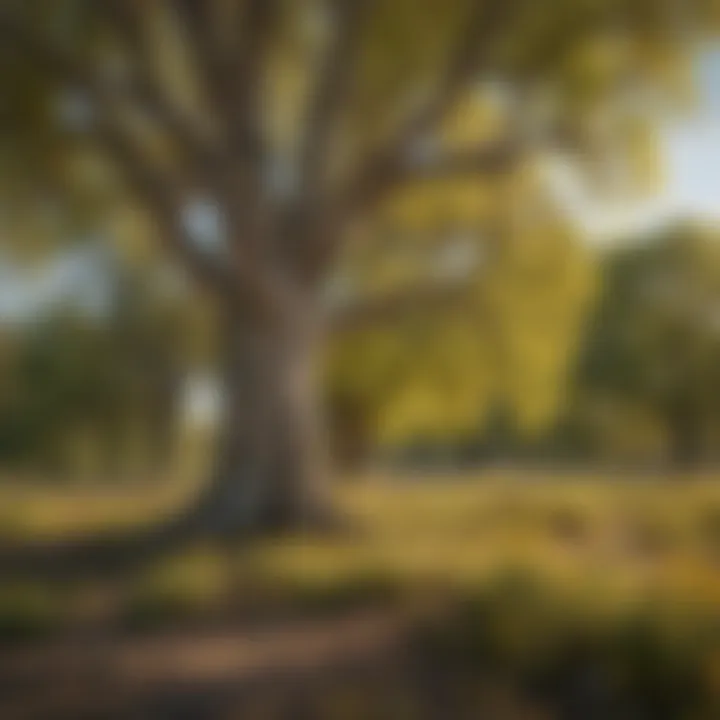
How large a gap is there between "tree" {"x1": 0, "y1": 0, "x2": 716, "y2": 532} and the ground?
0.11 meters

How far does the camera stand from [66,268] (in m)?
1.66

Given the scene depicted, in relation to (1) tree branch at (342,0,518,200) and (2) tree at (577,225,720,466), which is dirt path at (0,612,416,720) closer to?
(2) tree at (577,225,720,466)

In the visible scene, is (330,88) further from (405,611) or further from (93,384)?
(405,611)

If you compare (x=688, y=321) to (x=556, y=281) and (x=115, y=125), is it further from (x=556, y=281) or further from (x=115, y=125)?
(x=115, y=125)

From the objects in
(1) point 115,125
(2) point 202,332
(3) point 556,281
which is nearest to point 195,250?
(2) point 202,332

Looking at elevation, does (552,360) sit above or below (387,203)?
below

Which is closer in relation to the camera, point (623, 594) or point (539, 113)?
point (623, 594)

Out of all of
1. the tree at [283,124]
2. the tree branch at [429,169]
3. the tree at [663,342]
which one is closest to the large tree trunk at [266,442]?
the tree at [283,124]

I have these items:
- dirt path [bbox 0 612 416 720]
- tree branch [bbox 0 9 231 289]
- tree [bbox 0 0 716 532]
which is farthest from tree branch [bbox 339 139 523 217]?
dirt path [bbox 0 612 416 720]

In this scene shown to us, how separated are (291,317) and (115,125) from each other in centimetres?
41

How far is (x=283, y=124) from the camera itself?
5.62ft

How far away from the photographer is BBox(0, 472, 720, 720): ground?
1.58 m

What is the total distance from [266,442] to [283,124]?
517 millimetres

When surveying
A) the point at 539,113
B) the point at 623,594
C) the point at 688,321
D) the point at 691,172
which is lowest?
the point at 623,594
